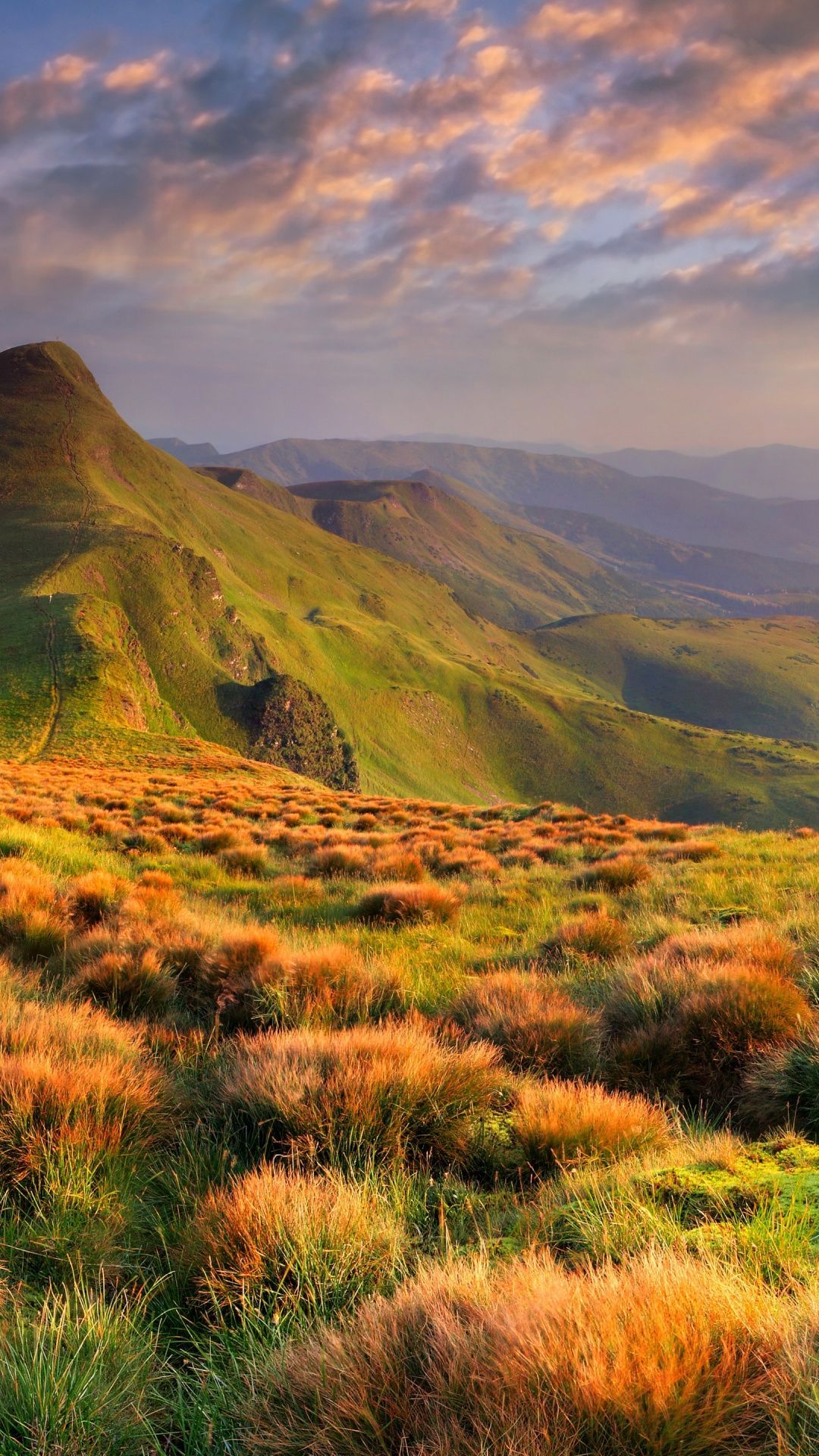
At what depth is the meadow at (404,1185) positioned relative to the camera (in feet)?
5.44

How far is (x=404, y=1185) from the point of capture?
292cm

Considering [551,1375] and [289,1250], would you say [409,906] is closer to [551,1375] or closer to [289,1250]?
[289,1250]

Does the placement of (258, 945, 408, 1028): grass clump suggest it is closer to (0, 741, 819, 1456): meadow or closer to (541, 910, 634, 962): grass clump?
(0, 741, 819, 1456): meadow

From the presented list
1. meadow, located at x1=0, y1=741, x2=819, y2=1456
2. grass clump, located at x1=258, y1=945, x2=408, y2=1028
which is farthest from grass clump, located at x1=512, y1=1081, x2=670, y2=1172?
grass clump, located at x1=258, y1=945, x2=408, y2=1028

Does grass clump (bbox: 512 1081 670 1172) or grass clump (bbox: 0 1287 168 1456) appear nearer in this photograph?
grass clump (bbox: 0 1287 168 1456)

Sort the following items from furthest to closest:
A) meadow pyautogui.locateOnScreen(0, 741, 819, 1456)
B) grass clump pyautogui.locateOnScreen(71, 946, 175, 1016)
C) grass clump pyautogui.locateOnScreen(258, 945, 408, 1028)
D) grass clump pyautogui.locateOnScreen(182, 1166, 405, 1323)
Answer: grass clump pyautogui.locateOnScreen(71, 946, 175, 1016), grass clump pyautogui.locateOnScreen(258, 945, 408, 1028), grass clump pyautogui.locateOnScreen(182, 1166, 405, 1323), meadow pyautogui.locateOnScreen(0, 741, 819, 1456)

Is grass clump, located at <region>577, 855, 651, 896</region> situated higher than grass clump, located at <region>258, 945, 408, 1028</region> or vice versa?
grass clump, located at <region>258, 945, 408, 1028</region>

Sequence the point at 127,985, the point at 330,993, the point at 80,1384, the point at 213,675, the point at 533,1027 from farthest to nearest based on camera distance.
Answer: the point at 213,675 → the point at 127,985 → the point at 330,993 → the point at 533,1027 → the point at 80,1384

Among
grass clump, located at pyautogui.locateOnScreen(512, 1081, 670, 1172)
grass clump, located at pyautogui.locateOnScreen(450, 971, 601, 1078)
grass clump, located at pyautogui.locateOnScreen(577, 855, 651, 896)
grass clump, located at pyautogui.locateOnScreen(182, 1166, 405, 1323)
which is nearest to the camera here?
grass clump, located at pyautogui.locateOnScreen(182, 1166, 405, 1323)

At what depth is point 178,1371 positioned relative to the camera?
1978 mm

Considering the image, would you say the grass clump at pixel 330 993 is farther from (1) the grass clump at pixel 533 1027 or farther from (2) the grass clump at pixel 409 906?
(2) the grass clump at pixel 409 906

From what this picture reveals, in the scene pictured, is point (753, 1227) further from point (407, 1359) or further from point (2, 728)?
point (2, 728)

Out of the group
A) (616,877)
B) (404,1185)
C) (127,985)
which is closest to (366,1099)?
(404,1185)

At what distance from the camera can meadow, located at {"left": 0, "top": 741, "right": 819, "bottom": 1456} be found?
1.66 metres
